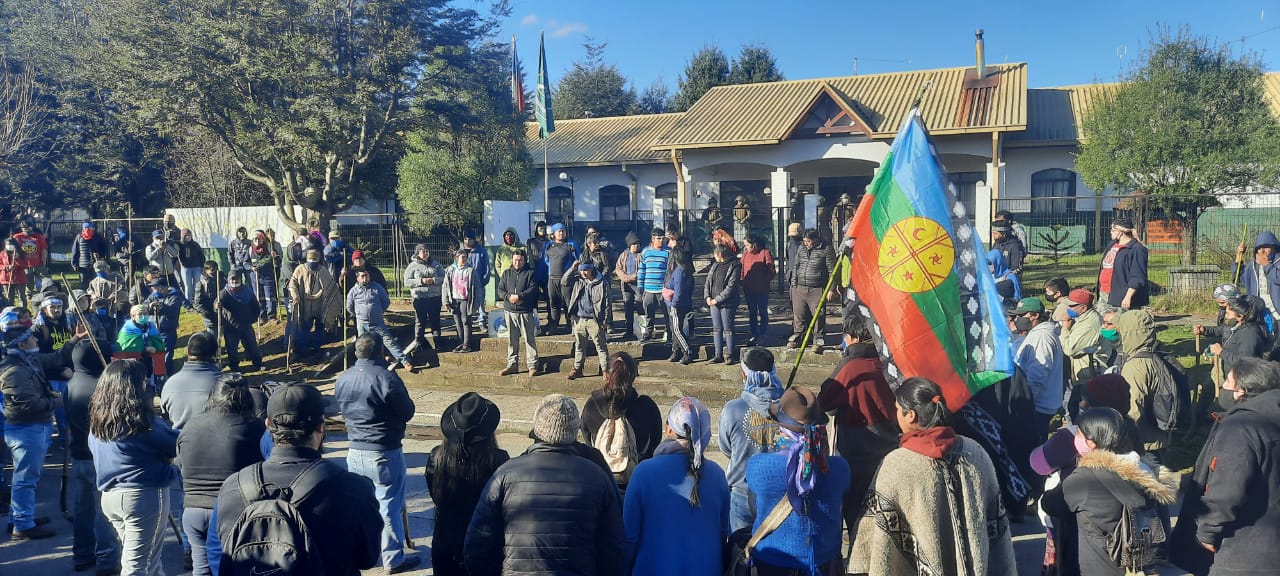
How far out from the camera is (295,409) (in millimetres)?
3807

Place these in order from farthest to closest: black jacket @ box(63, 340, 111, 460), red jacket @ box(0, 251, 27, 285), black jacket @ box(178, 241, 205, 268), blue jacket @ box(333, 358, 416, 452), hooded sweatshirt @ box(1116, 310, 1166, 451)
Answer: black jacket @ box(178, 241, 205, 268) → red jacket @ box(0, 251, 27, 285) → hooded sweatshirt @ box(1116, 310, 1166, 451) → black jacket @ box(63, 340, 111, 460) → blue jacket @ box(333, 358, 416, 452)

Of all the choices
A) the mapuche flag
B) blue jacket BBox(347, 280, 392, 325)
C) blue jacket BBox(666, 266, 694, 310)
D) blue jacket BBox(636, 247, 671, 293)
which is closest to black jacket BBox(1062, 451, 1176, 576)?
the mapuche flag

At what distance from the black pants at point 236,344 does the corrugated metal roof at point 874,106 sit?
47.5 ft

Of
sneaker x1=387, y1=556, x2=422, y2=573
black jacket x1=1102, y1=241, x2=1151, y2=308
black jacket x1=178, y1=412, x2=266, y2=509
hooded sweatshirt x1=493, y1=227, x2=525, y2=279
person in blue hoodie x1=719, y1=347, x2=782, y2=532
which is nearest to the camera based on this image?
black jacket x1=178, y1=412, x2=266, y2=509

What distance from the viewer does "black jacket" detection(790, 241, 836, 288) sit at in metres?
11.1

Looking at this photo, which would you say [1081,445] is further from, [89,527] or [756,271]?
[756,271]

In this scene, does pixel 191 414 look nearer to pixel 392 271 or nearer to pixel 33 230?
pixel 392 271

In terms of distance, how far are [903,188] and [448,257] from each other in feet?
42.5

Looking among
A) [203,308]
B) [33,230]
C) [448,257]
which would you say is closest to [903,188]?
[203,308]

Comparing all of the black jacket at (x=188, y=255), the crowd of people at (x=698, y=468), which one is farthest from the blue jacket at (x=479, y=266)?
the black jacket at (x=188, y=255)

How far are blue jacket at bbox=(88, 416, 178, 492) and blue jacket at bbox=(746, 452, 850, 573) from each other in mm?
3554

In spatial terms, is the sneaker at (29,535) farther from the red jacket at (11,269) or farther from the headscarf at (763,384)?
the red jacket at (11,269)

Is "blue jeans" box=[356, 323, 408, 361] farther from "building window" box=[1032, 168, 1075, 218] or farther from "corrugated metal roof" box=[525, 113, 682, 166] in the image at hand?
"building window" box=[1032, 168, 1075, 218]

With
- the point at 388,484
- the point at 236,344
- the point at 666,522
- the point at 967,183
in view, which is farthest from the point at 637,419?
the point at 967,183
